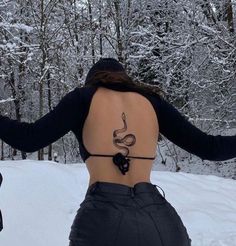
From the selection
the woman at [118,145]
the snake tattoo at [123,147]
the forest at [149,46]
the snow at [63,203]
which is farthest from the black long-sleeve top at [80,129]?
the forest at [149,46]

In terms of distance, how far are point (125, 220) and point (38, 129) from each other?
0.46 metres

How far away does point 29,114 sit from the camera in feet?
87.5

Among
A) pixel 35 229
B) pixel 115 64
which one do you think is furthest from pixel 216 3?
pixel 115 64

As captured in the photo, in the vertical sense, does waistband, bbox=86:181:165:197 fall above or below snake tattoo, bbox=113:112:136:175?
below

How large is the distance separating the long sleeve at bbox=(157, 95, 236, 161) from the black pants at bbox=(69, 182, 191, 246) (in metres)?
0.30

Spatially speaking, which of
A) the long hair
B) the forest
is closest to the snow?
the long hair

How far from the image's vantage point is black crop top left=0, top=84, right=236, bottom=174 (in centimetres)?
213

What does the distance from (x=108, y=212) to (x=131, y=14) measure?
17.0m

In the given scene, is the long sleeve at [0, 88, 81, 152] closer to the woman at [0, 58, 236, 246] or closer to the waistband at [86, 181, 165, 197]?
the woman at [0, 58, 236, 246]

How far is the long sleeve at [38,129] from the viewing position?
2121mm

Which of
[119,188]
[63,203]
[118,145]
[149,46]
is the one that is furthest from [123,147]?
[149,46]

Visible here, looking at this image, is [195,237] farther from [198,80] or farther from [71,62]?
[71,62]

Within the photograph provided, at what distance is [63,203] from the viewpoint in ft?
19.9

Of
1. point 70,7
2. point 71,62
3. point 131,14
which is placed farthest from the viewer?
point 70,7
